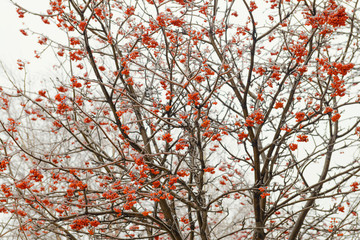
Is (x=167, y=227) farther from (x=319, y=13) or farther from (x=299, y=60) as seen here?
(x=319, y=13)

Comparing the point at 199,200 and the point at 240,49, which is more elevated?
the point at 240,49

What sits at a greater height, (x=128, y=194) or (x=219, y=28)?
(x=219, y=28)

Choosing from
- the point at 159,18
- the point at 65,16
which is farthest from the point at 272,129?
the point at 65,16

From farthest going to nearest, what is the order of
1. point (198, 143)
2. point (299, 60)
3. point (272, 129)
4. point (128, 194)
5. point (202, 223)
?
1. point (272, 129)
2. point (202, 223)
3. point (299, 60)
4. point (198, 143)
5. point (128, 194)

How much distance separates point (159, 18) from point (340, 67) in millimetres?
2030

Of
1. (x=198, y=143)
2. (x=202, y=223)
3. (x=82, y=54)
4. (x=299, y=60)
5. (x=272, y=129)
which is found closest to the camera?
(x=198, y=143)

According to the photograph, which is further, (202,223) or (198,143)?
(202,223)

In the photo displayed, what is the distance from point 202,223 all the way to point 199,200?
39 cm

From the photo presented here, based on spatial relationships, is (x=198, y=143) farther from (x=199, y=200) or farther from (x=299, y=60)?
(x=299, y=60)

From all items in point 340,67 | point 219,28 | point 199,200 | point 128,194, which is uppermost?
point 219,28

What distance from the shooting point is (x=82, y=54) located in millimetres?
4191

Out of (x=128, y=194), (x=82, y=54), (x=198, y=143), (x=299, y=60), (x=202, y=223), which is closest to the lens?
(x=128, y=194)

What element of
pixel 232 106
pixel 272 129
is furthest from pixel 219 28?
pixel 272 129

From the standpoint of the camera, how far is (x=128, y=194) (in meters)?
3.19
